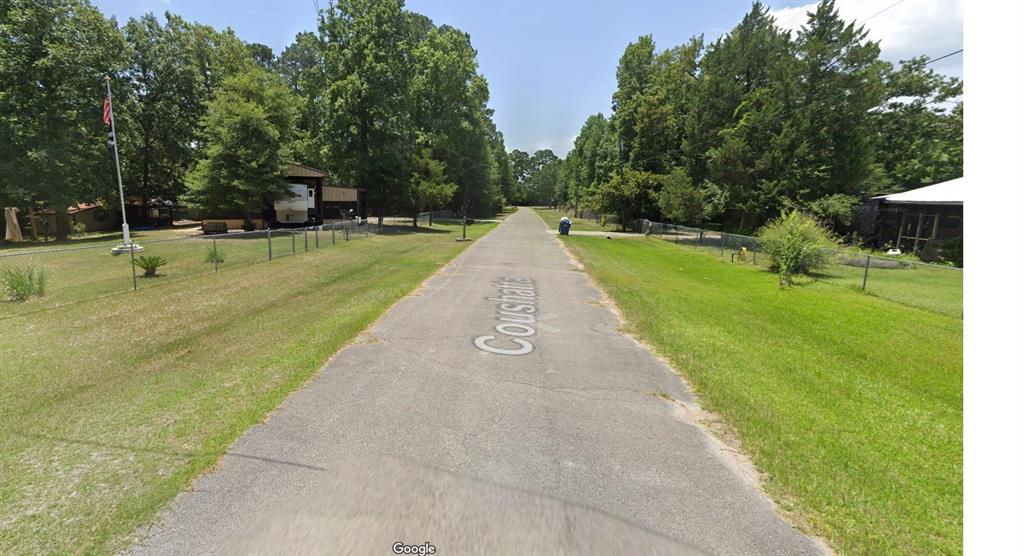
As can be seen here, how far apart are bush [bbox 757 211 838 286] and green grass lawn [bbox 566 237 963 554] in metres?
3.00

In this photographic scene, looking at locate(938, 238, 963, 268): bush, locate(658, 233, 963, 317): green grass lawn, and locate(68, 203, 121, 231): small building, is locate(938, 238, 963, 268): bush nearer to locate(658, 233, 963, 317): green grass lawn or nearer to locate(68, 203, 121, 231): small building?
locate(658, 233, 963, 317): green grass lawn

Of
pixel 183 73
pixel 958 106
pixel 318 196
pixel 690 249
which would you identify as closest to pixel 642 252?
pixel 690 249

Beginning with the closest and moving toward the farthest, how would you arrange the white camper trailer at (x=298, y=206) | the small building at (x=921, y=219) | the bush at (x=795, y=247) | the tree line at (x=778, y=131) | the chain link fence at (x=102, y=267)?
the chain link fence at (x=102, y=267) < the bush at (x=795, y=247) < the small building at (x=921, y=219) < the tree line at (x=778, y=131) < the white camper trailer at (x=298, y=206)

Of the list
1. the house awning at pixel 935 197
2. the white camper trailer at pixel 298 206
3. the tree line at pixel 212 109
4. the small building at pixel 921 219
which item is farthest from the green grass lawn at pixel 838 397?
the white camper trailer at pixel 298 206

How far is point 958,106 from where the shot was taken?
116ft

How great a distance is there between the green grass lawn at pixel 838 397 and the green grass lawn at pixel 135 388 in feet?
15.3

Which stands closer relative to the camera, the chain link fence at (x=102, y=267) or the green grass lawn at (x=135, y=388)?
the green grass lawn at (x=135, y=388)

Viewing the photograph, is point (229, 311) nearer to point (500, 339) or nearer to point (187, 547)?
point (500, 339)

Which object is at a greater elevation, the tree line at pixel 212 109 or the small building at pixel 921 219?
the tree line at pixel 212 109

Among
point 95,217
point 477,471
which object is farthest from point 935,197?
point 95,217

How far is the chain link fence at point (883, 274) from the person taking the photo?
1233cm

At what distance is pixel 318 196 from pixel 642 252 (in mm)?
28773

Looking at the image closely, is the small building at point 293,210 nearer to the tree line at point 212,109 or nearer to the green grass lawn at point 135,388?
the tree line at point 212,109

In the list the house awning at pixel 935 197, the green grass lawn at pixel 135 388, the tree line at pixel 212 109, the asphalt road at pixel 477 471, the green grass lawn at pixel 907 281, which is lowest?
the green grass lawn at pixel 135 388
